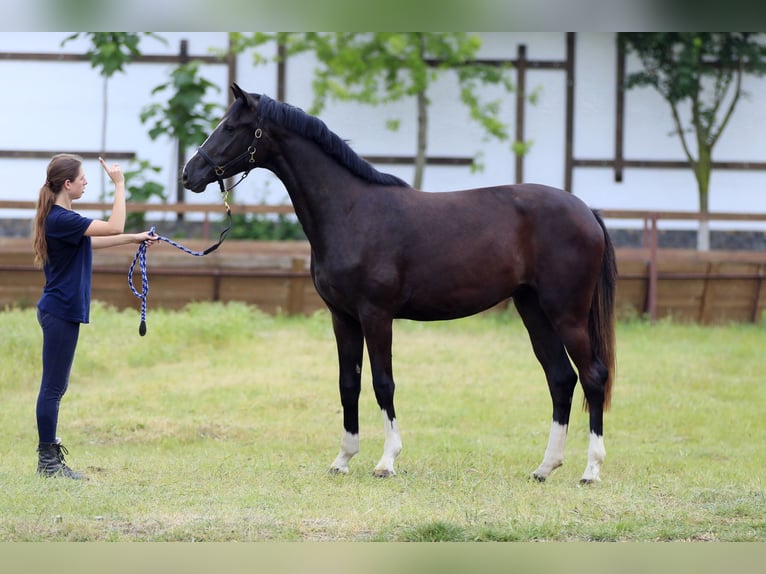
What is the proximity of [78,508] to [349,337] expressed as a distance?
5.92ft

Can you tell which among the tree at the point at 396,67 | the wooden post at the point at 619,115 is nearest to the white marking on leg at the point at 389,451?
the tree at the point at 396,67

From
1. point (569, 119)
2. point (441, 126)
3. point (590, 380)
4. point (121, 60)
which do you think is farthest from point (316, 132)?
point (569, 119)

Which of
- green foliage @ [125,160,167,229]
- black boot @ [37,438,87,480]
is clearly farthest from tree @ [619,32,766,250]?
black boot @ [37,438,87,480]

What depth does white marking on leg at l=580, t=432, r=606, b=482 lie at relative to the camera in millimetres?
5703

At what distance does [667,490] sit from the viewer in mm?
5504

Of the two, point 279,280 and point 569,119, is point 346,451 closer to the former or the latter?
point 279,280

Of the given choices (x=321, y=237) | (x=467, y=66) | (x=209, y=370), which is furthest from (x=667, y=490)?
(x=467, y=66)

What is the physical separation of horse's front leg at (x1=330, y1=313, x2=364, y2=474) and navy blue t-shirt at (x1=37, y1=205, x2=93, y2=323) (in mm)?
1400

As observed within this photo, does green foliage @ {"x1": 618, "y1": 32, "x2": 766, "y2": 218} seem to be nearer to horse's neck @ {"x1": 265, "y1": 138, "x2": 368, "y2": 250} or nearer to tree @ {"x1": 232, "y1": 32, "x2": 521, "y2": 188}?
tree @ {"x1": 232, "y1": 32, "x2": 521, "y2": 188}

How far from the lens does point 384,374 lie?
5770 millimetres

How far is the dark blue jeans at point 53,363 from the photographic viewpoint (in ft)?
17.3

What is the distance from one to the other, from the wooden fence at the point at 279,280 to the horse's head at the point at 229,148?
261 inches

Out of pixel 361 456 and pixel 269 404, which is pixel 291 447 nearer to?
pixel 361 456

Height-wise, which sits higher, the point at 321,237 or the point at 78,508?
the point at 321,237
